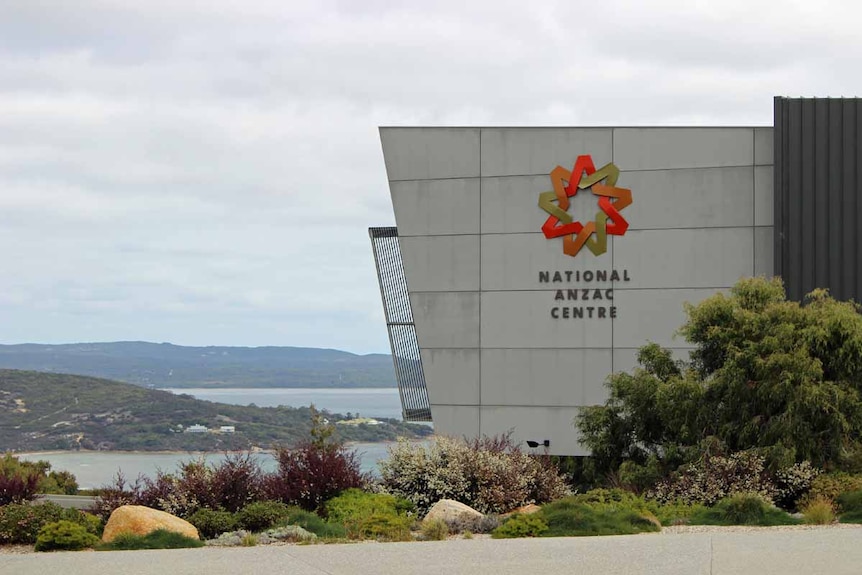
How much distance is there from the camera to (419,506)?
20297 millimetres

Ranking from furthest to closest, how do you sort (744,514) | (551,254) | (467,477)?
1. (551,254)
2. (467,477)
3. (744,514)

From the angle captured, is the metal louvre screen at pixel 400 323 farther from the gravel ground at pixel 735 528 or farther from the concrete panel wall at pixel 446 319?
the gravel ground at pixel 735 528

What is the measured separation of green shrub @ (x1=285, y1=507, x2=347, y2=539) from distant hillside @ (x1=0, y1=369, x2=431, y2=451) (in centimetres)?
5783

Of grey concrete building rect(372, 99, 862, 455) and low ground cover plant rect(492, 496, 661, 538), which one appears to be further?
grey concrete building rect(372, 99, 862, 455)

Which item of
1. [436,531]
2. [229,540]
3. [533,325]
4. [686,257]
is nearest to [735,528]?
[436,531]

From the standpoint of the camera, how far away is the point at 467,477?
805 inches

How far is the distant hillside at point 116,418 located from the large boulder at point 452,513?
57.6 meters

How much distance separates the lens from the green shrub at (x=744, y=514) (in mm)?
17703

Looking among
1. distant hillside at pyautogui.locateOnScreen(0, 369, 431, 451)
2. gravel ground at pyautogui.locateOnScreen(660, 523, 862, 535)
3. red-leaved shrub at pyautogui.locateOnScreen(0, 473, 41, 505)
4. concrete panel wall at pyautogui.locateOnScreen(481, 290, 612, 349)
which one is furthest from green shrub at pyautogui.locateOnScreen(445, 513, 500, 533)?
distant hillside at pyautogui.locateOnScreen(0, 369, 431, 451)

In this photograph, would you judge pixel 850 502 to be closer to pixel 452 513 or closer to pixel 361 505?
pixel 452 513

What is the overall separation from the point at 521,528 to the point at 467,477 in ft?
12.3

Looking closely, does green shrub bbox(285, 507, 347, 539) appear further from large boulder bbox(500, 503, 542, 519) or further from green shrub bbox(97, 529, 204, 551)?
large boulder bbox(500, 503, 542, 519)

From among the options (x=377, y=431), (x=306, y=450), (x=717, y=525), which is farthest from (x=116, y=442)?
(x=717, y=525)

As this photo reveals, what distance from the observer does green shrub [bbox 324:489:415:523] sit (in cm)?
1917
